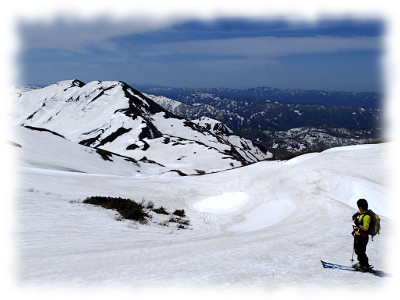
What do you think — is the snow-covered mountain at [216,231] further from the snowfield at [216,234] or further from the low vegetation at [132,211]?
the low vegetation at [132,211]

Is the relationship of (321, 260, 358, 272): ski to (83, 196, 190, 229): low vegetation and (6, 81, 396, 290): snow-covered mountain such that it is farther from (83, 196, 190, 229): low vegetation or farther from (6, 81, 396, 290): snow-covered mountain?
(83, 196, 190, 229): low vegetation

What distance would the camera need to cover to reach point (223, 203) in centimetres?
3731

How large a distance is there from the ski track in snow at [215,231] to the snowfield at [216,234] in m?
0.05

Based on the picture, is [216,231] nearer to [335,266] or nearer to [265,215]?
[265,215]

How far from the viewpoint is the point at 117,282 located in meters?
9.85

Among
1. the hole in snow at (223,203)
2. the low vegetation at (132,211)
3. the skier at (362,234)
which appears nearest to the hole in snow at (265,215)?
the hole in snow at (223,203)

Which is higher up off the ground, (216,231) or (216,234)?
(216,234)

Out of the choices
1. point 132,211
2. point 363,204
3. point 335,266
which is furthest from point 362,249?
point 132,211

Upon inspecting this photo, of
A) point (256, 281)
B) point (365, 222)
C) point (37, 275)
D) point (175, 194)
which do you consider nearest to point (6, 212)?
point (37, 275)

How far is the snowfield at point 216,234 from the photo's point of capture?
1037 cm

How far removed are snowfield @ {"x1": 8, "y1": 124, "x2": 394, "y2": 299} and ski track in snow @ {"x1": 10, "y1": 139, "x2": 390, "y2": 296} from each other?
0.05 meters

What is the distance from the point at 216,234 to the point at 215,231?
78.3 inches

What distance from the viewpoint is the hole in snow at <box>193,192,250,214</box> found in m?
35.5

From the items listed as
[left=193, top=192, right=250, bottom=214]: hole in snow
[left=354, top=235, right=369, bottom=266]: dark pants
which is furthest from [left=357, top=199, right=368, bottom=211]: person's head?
[left=193, top=192, right=250, bottom=214]: hole in snow
